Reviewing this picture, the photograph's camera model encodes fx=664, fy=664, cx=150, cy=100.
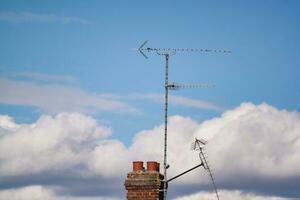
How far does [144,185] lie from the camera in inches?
624

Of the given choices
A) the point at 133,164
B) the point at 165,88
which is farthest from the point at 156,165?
the point at 165,88

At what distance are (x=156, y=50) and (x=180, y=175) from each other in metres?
3.28

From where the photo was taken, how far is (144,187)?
15.9 m

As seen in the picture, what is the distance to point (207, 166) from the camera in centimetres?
1650

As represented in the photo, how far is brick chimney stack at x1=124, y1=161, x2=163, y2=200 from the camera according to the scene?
51.9 feet

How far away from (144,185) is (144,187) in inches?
1.9

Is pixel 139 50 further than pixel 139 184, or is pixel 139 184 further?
pixel 139 50

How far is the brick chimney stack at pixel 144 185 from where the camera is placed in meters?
15.8

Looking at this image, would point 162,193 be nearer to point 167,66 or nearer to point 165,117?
point 165,117

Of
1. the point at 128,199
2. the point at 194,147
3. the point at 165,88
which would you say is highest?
the point at 165,88

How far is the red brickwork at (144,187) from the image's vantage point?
51.8 feet

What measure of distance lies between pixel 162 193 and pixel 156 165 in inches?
27.5

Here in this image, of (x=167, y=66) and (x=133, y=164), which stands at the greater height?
(x=167, y=66)

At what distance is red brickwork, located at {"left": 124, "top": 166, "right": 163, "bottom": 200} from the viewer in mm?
15797
